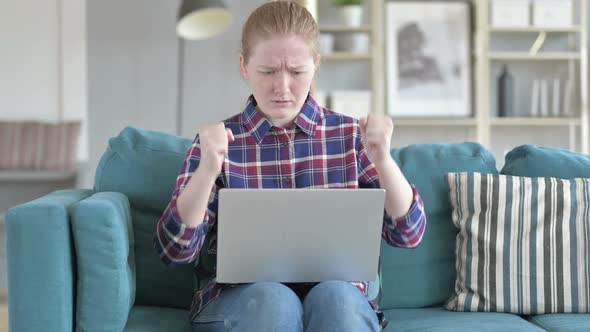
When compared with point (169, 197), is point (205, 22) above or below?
above

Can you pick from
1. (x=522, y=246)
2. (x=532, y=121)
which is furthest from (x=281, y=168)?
(x=532, y=121)

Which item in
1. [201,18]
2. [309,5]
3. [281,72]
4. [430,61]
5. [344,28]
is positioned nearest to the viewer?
[281,72]

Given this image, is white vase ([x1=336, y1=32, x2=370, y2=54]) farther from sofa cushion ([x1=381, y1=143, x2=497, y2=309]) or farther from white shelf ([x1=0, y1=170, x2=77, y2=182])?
sofa cushion ([x1=381, y1=143, x2=497, y2=309])

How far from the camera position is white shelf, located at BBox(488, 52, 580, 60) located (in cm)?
481

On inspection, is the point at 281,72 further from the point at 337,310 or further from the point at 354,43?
the point at 354,43

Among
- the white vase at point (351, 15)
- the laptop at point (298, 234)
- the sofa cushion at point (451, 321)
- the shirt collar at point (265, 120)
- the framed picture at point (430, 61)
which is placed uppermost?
the white vase at point (351, 15)

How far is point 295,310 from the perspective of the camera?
1.44m

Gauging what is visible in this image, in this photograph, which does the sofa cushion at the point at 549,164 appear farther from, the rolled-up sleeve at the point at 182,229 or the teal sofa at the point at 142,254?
the rolled-up sleeve at the point at 182,229

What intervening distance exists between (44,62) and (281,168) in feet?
11.6

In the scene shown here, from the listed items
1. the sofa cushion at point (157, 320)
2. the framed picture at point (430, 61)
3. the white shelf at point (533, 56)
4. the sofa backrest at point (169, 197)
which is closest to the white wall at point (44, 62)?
the framed picture at point (430, 61)

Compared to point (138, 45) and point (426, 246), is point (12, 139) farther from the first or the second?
point (426, 246)

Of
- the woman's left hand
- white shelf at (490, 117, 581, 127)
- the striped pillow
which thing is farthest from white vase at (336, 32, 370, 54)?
the woman's left hand

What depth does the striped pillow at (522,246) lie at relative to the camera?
6.23 ft

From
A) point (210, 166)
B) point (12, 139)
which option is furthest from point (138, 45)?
point (210, 166)
